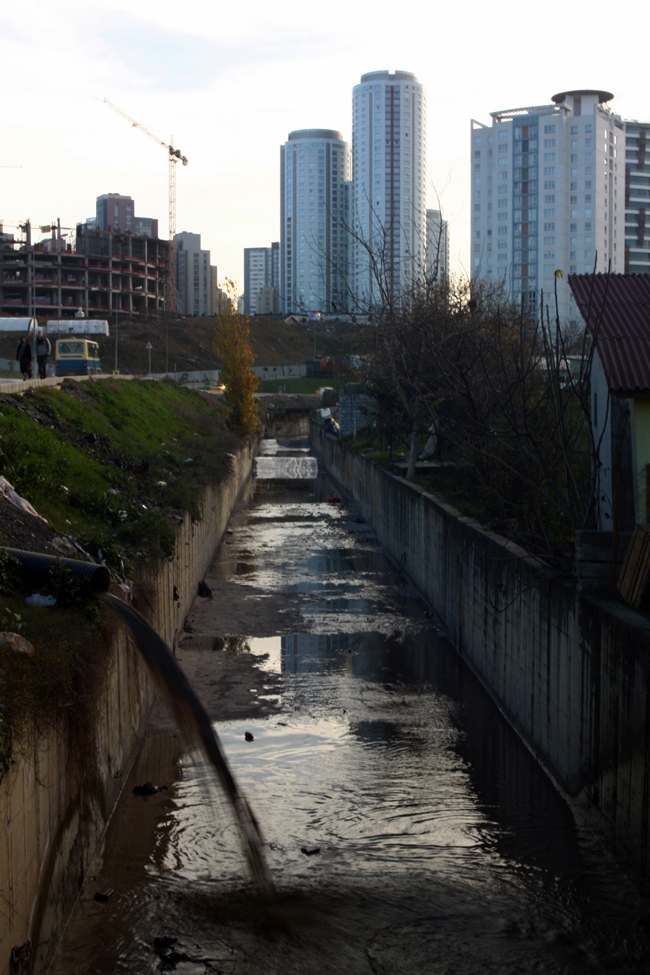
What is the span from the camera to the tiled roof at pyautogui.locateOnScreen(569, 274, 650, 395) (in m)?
10.5

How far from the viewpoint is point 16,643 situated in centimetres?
761

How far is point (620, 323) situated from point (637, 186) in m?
130

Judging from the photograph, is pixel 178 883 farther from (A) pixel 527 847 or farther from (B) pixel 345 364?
(B) pixel 345 364

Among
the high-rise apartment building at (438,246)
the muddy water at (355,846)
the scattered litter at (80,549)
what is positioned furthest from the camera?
the high-rise apartment building at (438,246)

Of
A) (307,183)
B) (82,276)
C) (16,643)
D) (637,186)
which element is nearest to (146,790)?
(16,643)

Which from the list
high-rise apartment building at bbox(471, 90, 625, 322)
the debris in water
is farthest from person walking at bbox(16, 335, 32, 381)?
high-rise apartment building at bbox(471, 90, 625, 322)

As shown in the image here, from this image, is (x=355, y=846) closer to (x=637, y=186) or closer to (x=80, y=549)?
(x=80, y=549)

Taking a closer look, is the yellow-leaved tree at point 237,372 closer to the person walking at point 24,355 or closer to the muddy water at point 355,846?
the person walking at point 24,355

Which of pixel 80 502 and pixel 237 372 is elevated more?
pixel 237 372

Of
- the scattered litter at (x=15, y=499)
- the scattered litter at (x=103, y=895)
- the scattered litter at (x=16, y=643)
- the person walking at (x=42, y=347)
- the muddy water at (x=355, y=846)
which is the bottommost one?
the muddy water at (x=355, y=846)

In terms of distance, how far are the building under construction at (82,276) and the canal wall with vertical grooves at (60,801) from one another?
10589 centimetres

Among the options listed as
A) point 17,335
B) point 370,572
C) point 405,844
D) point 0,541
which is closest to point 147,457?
point 370,572

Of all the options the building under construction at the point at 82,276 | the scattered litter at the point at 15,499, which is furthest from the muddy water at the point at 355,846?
the building under construction at the point at 82,276

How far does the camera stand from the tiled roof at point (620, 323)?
10492 millimetres
